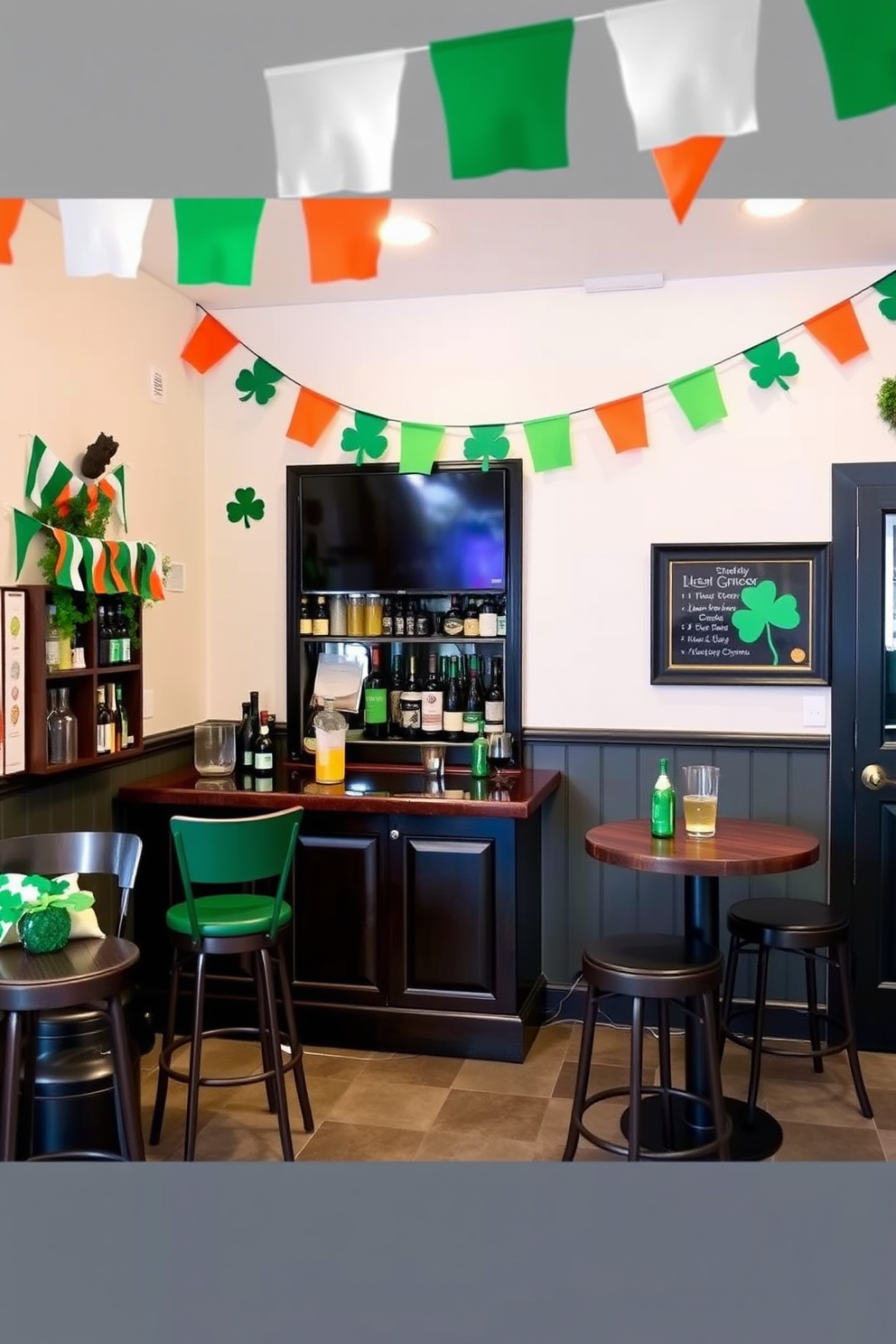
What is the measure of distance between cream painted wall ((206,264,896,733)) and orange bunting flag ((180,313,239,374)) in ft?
0.15

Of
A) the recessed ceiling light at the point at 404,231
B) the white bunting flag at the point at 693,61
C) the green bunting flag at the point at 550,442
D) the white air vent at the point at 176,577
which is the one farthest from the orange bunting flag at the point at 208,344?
the white bunting flag at the point at 693,61

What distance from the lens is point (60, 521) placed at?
336 centimetres

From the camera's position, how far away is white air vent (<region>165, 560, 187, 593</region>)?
417cm

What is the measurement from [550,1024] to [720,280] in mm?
2694

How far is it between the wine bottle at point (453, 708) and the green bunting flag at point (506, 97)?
230 cm

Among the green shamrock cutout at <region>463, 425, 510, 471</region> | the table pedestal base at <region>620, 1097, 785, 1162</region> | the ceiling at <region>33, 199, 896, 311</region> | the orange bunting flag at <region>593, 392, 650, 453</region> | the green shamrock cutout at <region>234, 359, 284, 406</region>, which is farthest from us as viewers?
the green shamrock cutout at <region>234, 359, 284, 406</region>

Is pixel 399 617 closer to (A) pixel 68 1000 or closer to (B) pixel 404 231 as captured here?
(B) pixel 404 231

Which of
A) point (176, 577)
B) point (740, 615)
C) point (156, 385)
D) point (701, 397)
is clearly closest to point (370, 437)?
point (156, 385)

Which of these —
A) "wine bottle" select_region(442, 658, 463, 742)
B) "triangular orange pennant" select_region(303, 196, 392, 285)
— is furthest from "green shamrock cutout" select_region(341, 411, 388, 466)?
"triangular orange pennant" select_region(303, 196, 392, 285)

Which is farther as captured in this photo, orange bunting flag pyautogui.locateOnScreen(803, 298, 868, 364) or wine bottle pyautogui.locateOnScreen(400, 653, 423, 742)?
wine bottle pyautogui.locateOnScreen(400, 653, 423, 742)

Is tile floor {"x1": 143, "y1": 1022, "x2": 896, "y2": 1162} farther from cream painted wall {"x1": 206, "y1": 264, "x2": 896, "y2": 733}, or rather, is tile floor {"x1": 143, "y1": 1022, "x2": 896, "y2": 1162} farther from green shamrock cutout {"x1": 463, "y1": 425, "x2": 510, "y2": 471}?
green shamrock cutout {"x1": 463, "y1": 425, "x2": 510, "y2": 471}

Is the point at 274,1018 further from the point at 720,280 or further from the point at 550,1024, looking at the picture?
the point at 720,280

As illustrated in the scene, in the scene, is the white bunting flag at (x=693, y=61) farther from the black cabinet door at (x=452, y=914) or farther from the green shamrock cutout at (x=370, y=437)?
the green shamrock cutout at (x=370, y=437)

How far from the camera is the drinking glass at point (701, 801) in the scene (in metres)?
3.08
